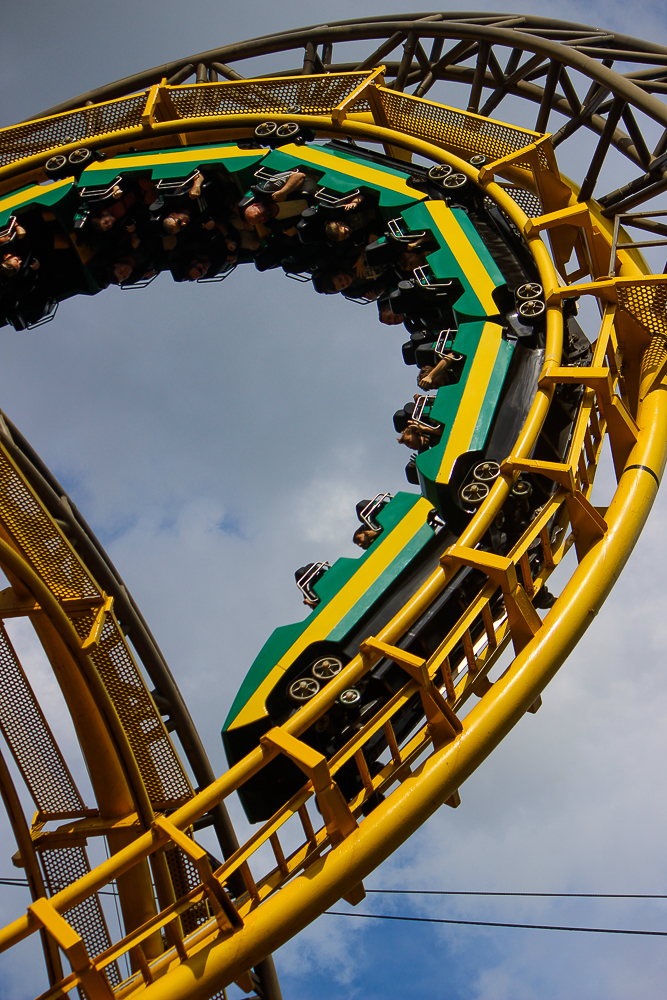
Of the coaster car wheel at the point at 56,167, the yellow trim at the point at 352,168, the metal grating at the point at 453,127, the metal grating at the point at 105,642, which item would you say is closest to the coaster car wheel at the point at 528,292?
the metal grating at the point at 453,127

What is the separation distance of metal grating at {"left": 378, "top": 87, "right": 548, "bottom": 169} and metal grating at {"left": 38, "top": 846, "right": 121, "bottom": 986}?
8.11m

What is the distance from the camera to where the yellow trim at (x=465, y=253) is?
848cm

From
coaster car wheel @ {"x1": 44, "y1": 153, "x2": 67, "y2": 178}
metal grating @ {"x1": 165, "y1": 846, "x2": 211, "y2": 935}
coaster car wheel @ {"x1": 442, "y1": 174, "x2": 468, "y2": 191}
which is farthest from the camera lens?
coaster car wheel @ {"x1": 44, "y1": 153, "x2": 67, "y2": 178}

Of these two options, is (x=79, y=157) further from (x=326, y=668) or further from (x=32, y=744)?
(x=326, y=668)

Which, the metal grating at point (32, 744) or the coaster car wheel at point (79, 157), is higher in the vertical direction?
the coaster car wheel at point (79, 157)

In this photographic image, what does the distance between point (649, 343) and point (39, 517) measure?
5.51 meters

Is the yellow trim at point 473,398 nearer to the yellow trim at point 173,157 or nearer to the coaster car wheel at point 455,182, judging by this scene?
the coaster car wheel at point 455,182

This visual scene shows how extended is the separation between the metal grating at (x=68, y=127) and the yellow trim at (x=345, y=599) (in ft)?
26.1

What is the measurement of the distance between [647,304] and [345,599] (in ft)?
12.6

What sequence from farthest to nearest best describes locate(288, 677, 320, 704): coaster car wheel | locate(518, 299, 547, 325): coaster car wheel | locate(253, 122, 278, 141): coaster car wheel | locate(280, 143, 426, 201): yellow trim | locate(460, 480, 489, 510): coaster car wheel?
locate(253, 122, 278, 141): coaster car wheel
locate(280, 143, 426, 201): yellow trim
locate(518, 299, 547, 325): coaster car wheel
locate(460, 480, 489, 510): coaster car wheel
locate(288, 677, 320, 704): coaster car wheel

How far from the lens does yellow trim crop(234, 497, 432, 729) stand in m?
6.44

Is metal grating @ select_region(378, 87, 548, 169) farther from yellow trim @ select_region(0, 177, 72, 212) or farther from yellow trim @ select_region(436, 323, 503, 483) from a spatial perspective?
yellow trim @ select_region(0, 177, 72, 212)

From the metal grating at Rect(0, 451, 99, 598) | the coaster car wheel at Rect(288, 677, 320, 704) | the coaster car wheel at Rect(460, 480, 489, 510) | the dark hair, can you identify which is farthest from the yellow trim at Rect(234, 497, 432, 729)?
the dark hair

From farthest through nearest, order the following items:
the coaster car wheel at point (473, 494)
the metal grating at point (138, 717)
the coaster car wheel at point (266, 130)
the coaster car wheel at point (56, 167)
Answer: the coaster car wheel at point (56, 167) → the coaster car wheel at point (266, 130) → the metal grating at point (138, 717) → the coaster car wheel at point (473, 494)
